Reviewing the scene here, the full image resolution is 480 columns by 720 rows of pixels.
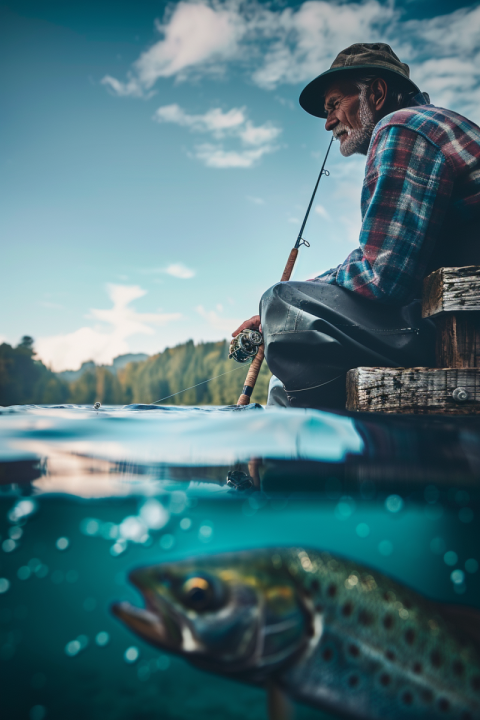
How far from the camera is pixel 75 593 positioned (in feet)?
7.13

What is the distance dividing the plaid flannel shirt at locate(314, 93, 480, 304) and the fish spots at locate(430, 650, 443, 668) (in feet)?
5.97

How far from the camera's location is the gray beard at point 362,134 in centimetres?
322

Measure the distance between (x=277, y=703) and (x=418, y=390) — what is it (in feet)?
5.51

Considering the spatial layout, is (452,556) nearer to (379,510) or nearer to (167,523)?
(379,510)

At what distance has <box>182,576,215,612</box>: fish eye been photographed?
3.22ft

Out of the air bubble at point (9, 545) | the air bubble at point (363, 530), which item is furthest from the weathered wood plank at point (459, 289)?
the air bubble at point (9, 545)

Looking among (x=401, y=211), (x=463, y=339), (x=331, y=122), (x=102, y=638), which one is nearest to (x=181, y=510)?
(x=102, y=638)

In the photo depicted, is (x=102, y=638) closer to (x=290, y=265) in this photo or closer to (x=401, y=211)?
(x=401, y=211)

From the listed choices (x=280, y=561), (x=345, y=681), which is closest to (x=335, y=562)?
(x=280, y=561)

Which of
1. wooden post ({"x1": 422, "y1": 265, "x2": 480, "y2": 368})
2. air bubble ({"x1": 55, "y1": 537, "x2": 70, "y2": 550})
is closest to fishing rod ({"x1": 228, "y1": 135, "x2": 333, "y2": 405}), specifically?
wooden post ({"x1": 422, "y1": 265, "x2": 480, "y2": 368})

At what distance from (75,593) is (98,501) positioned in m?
0.57

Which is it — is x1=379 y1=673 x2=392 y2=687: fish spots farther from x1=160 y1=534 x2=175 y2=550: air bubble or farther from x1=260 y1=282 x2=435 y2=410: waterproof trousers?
x1=260 y1=282 x2=435 y2=410: waterproof trousers

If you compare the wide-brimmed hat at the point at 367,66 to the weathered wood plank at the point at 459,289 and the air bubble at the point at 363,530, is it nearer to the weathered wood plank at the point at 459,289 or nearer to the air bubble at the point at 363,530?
the weathered wood plank at the point at 459,289

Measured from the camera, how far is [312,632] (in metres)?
1.01
